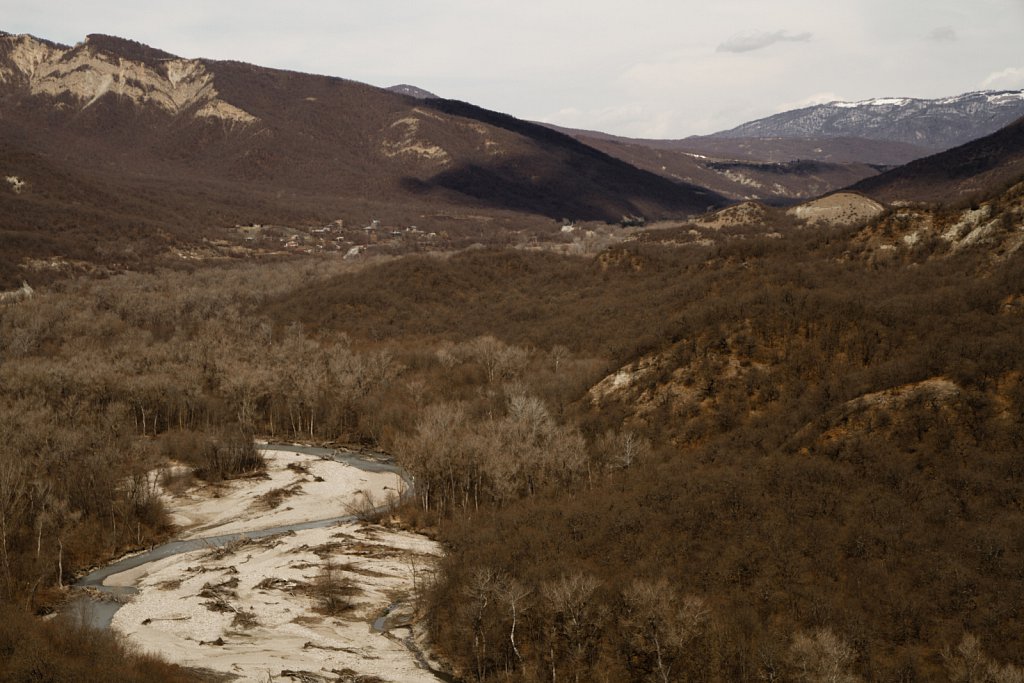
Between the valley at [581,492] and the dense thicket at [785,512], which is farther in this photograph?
the valley at [581,492]

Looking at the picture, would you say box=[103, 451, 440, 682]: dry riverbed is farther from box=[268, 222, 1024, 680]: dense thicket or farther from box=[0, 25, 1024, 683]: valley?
box=[268, 222, 1024, 680]: dense thicket

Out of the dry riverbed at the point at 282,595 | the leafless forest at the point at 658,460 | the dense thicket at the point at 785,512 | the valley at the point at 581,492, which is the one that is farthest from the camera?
the dry riverbed at the point at 282,595

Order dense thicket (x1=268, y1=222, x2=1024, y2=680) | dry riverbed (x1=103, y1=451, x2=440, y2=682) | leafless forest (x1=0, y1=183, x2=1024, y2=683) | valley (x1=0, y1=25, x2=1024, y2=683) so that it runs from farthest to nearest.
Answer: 1. dry riverbed (x1=103, y1=451, x2=440, y2=682)
2. valley (x1=0, y1=25, x2=1024, y2=683)
3. leafless forest (x1=0, y1=183, x2=1024, y2=683)
4. dense thicket (x1=268, y1=222, x2=1024, y2=680)

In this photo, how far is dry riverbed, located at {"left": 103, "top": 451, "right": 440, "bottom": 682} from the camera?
177 feet

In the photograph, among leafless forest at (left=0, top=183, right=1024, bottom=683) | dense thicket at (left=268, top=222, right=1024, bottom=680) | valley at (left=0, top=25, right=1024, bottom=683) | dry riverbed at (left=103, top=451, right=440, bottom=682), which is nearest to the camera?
dense thicket at (left=268, top=222, right=1024, bottom=680)

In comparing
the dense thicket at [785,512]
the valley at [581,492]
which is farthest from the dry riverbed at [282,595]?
the dense thicket at [785,512]

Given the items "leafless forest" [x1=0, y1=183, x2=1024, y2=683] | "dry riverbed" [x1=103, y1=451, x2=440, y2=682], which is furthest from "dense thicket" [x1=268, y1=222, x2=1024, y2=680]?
"dry riverbed" [x1=103, y1=451, x2=440, y2=682]

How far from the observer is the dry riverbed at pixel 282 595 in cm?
5381

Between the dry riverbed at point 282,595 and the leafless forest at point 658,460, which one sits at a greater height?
the leafless forest at point 658,460

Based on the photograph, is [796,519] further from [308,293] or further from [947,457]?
[308,293]

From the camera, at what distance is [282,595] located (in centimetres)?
6431

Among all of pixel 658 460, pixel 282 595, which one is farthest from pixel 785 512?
pixel 282 595

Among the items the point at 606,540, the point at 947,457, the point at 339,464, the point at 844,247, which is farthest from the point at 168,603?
the point at 844,247

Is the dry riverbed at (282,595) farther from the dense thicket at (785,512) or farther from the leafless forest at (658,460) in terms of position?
the dense thicket at (785,512)
